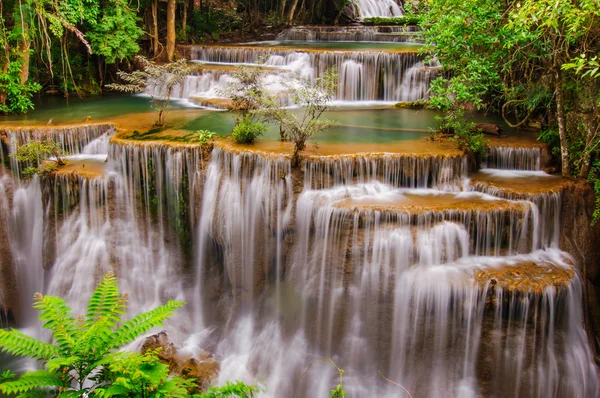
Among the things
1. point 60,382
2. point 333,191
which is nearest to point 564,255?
point 333,191

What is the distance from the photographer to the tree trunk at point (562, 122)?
9.01 meters

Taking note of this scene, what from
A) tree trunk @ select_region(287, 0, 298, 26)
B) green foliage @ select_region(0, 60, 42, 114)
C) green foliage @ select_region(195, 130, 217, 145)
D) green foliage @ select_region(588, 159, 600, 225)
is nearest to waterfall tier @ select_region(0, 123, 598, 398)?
green foliage @ select_region(195, 130, 217, 145)

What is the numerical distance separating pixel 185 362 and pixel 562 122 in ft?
27.0

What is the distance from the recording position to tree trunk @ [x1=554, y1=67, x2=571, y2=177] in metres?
9.01

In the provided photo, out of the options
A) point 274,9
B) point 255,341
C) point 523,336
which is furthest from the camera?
point 274,9

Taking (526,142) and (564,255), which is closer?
(564,255)

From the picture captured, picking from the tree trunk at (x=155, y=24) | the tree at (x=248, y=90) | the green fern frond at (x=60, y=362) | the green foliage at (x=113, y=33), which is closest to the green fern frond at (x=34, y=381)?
the green fern frond at (x=60, y=362)

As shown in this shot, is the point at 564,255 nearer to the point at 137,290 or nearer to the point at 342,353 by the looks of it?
the point at 342,353

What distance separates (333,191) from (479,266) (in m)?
2.93

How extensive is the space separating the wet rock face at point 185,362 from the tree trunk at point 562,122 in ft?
24.9

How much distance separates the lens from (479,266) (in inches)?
322

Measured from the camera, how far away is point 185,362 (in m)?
8.79

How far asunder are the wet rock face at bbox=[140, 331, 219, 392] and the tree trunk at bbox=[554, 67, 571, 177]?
24.9ft

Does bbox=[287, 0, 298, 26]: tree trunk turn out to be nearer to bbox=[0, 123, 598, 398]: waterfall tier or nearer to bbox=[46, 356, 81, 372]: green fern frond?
bbox=[0, 123, 598, 398]: waterfall tier
